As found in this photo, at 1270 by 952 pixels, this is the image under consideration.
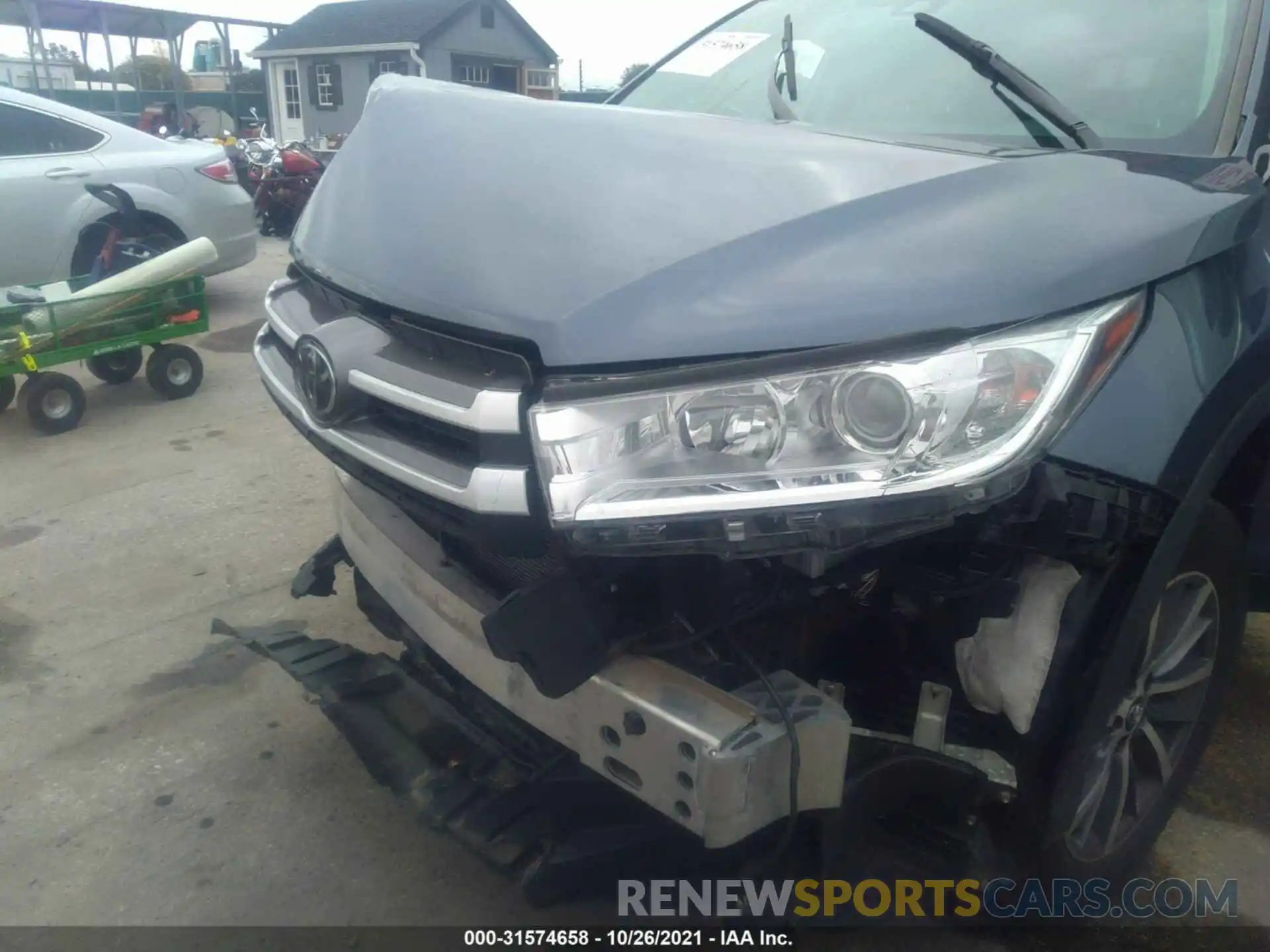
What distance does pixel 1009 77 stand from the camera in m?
2.32

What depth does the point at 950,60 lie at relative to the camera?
2535 millimetres

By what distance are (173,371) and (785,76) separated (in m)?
4.52

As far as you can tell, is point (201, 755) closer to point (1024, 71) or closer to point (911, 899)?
point (911, 899)

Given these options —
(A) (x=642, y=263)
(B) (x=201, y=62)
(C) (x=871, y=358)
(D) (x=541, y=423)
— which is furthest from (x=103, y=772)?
(B) (x=201, y=62)

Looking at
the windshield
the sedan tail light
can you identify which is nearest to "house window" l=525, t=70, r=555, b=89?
the sedan tail light

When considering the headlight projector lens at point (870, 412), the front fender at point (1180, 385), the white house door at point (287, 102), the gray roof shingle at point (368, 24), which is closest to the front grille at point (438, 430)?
the headlight projector lens at point (870, 412)

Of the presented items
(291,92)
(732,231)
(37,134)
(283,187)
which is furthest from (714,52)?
(291,92)

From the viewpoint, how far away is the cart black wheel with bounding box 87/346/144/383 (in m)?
6.24

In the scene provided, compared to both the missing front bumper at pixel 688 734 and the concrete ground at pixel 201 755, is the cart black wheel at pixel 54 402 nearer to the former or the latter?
the concrete ground at pixel 201 755

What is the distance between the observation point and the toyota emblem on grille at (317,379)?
190cm

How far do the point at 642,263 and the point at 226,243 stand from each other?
6.87 m

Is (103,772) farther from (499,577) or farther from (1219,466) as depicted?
(1219,466)

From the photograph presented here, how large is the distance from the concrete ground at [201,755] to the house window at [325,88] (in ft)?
98.8

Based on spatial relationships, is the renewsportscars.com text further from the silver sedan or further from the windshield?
the silver sedan
